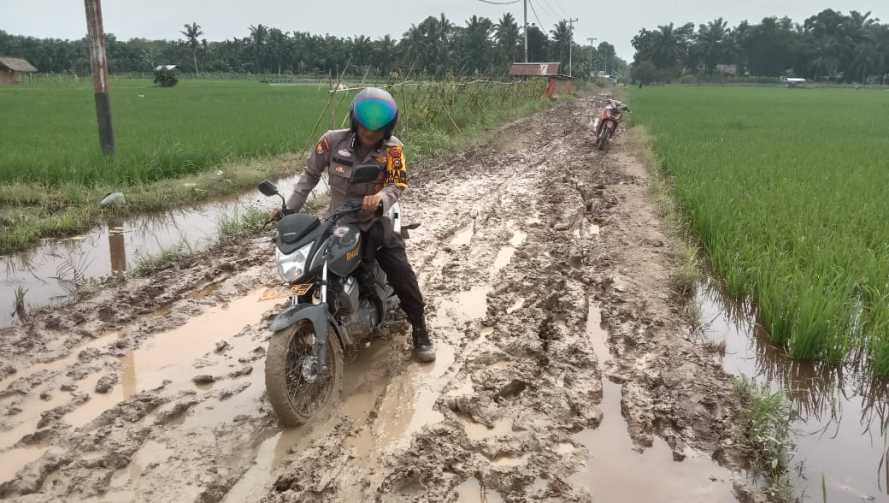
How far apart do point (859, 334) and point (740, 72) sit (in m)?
85.9

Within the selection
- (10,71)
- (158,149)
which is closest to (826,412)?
(158,149)

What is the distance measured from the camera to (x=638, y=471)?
247cm

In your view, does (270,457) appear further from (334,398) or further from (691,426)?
(691,426)

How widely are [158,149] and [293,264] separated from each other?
7180mm

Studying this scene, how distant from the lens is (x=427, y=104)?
1398cm

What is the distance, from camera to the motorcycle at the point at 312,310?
8.41ft

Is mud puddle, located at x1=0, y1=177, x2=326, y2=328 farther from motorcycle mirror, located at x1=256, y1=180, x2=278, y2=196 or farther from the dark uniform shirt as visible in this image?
the dark uniform shirt

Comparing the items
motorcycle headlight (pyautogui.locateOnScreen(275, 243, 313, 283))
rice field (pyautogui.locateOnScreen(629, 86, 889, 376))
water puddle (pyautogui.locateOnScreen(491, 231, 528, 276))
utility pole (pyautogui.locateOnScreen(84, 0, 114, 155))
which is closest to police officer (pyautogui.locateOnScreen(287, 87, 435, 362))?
motorcycle headlight (pyautogui.locateOnScreen(275, 243, 313, 283))

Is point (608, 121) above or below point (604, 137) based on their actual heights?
above

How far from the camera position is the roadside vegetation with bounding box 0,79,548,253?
21.7 feet

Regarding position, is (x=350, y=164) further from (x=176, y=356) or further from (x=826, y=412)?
(x=826, y=412)

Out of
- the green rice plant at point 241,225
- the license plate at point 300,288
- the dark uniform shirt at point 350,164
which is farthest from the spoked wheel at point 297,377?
the green rice plant at point 241,225

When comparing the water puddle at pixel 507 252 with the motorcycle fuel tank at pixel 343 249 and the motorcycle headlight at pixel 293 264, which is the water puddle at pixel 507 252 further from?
the motorcycle headlight at pixel 293 264

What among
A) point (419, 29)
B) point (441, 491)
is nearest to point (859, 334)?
point (441, 491)
